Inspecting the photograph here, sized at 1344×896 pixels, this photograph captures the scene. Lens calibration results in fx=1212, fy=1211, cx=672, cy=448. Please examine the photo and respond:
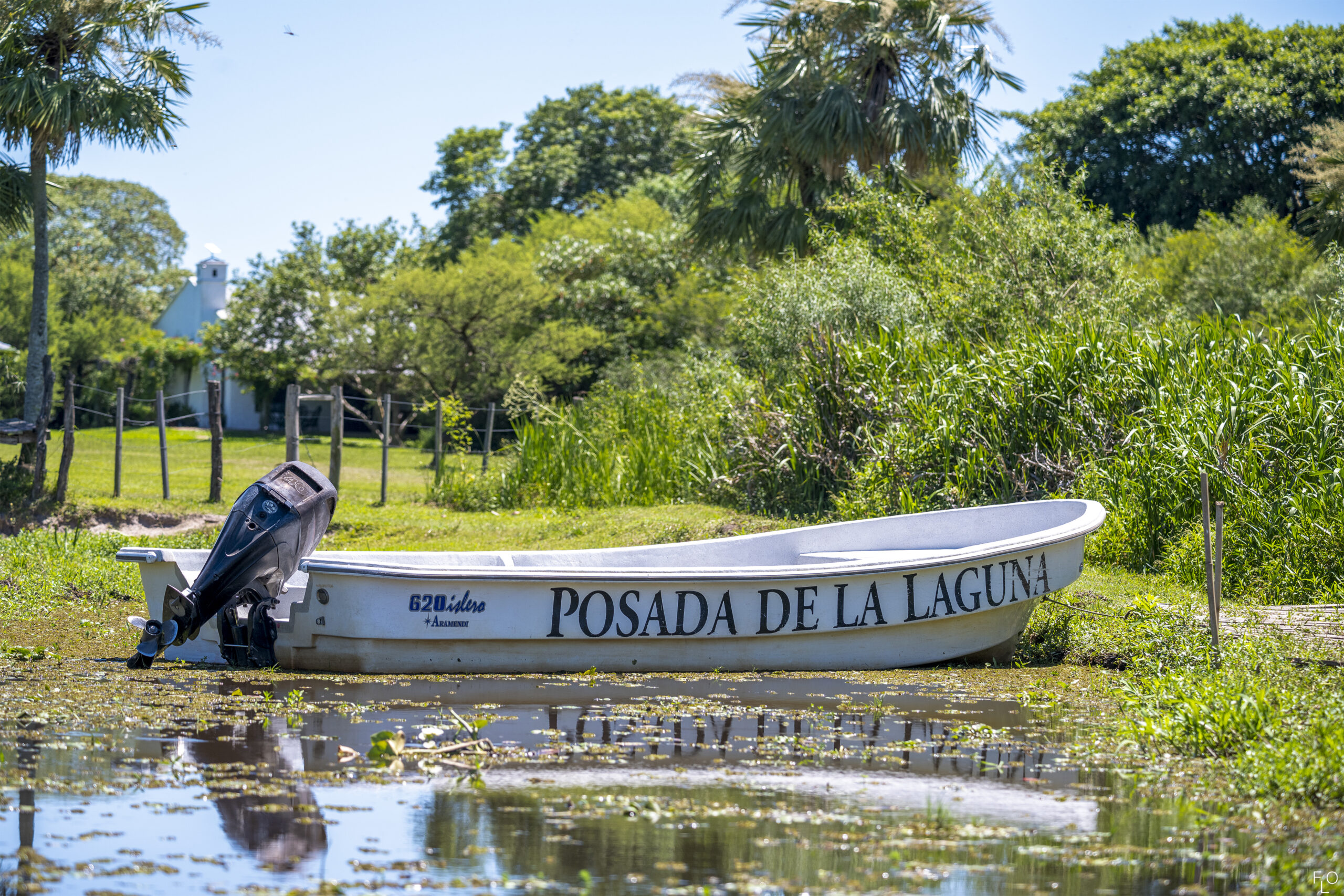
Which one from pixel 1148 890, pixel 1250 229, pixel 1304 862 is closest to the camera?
pixel 1148 890

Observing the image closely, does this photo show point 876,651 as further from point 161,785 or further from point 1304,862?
point 161,785

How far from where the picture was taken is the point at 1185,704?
5266 millimetres

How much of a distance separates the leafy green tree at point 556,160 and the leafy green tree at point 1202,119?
11791mm

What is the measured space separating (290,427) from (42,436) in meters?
3.11

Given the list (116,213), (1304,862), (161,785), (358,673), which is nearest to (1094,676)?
(1304,862)

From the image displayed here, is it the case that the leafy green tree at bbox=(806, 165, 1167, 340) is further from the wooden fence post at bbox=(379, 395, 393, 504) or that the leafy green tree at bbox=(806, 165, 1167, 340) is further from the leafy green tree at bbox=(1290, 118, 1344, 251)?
the wooden fence post at bbox=(379, 395, 393, 504)

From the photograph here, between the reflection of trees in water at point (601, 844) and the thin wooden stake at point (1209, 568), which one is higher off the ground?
the thin wooden stake at point (1209, 568)

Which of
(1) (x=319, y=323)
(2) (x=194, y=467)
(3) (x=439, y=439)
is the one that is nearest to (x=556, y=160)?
(1) (x=319, y=323)

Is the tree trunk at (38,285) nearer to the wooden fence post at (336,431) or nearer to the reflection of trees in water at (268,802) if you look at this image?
the wooden fence post at (336,431)

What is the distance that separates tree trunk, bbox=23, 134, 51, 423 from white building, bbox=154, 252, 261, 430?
58.9 ft

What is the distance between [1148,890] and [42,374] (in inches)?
590

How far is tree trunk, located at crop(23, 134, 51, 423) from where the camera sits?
14.9 meters

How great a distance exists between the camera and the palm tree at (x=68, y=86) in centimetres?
1416

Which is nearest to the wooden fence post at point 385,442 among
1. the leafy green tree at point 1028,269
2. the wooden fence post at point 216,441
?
the wooden fence post at point 216,441
